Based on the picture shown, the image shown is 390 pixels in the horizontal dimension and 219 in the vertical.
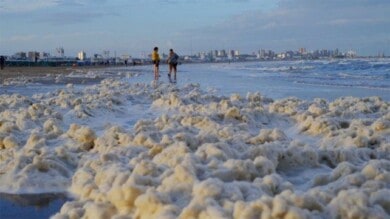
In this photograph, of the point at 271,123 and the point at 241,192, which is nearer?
the point at 241,192

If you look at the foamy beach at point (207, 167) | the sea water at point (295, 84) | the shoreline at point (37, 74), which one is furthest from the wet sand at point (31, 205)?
the shoreline at point (37, 74)

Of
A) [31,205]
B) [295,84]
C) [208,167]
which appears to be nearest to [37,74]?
[295,84]

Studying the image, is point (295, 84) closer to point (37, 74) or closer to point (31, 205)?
point (31, 205)

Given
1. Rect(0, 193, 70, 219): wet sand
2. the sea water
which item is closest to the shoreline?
the sea water

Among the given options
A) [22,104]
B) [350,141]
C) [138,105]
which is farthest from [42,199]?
[138,105]

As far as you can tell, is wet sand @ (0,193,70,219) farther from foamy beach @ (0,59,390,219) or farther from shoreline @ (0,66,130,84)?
shoreline @ (0,66,130,84)

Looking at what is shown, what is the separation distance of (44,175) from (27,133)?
7.72ft

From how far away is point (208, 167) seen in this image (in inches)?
173

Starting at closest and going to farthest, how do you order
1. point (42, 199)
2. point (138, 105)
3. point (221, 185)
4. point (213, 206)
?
point (213, 206) → point (221, 185) → point (42, 199) → point (138, 105)

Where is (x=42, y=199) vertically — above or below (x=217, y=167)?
below

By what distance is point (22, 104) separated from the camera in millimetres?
11227

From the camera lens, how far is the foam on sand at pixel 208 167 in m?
3.37

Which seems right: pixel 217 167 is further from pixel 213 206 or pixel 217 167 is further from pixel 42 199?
pixel 42 199

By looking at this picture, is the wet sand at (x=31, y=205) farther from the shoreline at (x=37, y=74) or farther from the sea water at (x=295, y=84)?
the shoreline at (x=37, y=74)
